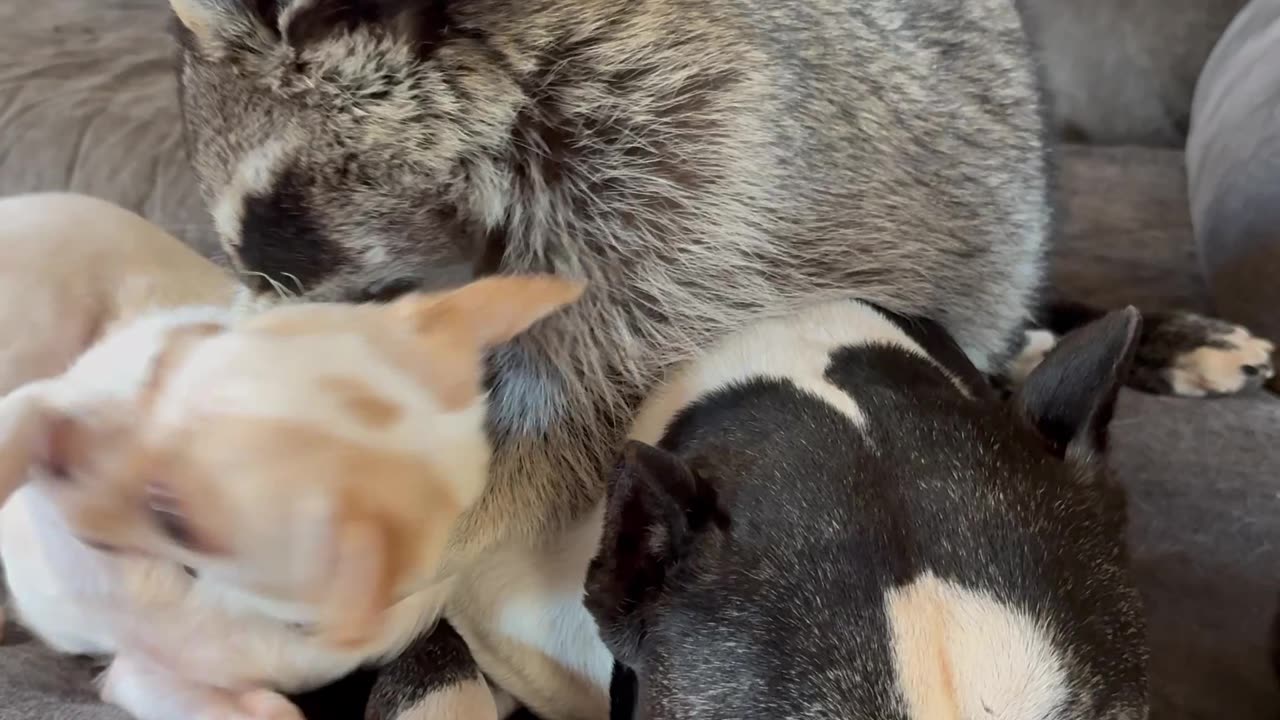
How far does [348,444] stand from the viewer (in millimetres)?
652

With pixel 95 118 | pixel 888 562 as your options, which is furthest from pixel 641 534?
pixel 95 118

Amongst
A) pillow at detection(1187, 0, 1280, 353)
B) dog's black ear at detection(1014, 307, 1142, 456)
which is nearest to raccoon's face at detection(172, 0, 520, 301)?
dog's black ear at detection(1014, 307, 1142, 456)

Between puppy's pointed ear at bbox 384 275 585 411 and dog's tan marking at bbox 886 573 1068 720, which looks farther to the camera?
puppy's pointed ear at bbox 384 275 585 411

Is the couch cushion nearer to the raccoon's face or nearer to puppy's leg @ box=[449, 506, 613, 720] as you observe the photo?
the raccoon's face

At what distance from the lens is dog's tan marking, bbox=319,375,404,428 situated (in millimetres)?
674

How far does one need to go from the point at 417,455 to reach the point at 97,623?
0.97 ft

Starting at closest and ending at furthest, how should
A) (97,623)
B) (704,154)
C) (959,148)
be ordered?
(97,623) → (704,154) → (959,148)

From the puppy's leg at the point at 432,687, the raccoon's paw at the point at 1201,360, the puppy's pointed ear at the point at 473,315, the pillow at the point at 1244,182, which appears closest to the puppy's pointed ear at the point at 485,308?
the puppy's pointed ear at the point at 473,315

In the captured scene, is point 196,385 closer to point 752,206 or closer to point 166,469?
point 166,469

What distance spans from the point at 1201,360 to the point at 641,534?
29.1 inches

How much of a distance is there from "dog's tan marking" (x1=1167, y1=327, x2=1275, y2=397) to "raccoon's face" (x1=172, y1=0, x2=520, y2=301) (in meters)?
0.74

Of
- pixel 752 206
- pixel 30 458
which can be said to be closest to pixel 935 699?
pixel 752 206

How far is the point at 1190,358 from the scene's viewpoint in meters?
1.17

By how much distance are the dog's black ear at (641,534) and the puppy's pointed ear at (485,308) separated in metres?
0.12
